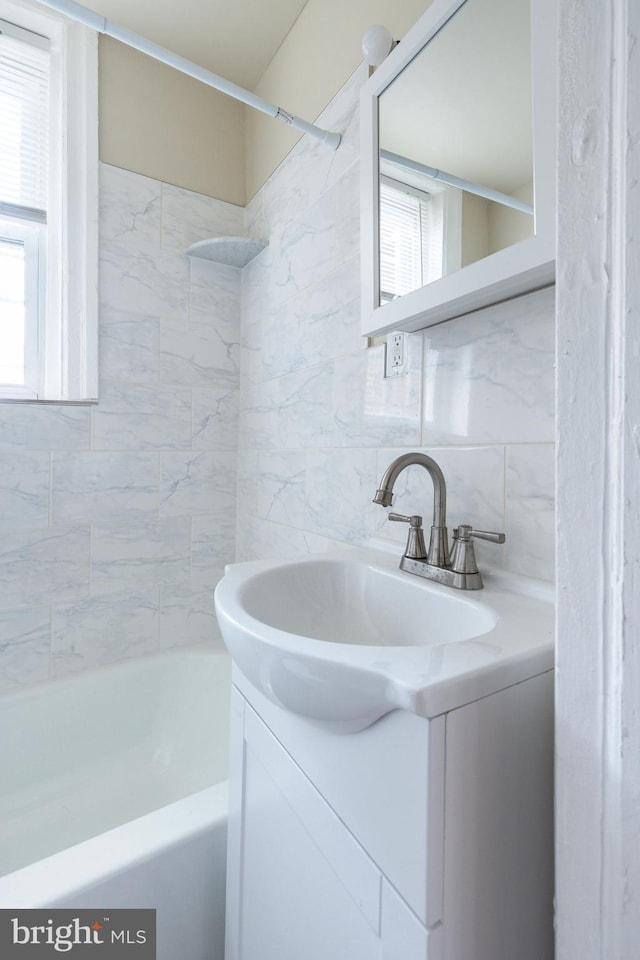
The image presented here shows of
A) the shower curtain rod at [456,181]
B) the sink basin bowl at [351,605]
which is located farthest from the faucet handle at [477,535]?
the shower curtain rod at [456,181]

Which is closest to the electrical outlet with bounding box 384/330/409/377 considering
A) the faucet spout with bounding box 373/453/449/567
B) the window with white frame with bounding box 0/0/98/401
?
the faucet spout with bounding box 373/453/449/567

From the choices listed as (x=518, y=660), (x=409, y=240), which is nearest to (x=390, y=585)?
(x=518, y=660)

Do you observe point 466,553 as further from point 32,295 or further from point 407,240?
point 32,295

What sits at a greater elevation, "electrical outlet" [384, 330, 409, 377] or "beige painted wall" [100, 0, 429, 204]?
"beige painted wall" [100, 0, 429, 204]

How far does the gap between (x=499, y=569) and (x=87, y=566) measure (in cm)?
136

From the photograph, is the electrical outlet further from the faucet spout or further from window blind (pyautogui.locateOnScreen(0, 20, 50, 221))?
window blind (pyautogui.locateOnScreen(0, 20, 50, 221))

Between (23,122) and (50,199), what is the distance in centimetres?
26

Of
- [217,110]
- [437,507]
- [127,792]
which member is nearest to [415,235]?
[437,507]

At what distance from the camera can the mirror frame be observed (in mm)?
680

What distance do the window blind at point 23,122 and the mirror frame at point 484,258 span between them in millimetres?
1196

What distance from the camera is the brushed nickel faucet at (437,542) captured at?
2.71 ft

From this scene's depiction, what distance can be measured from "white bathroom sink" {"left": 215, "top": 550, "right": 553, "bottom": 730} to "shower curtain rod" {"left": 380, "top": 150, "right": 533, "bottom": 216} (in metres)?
0.61

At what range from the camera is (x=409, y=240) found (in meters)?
0.96

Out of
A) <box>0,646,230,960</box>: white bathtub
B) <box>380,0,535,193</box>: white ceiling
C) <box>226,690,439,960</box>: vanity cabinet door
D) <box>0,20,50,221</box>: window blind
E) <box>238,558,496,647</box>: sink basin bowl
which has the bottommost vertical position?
<box>0,646,230,960</box>: white bathtub
